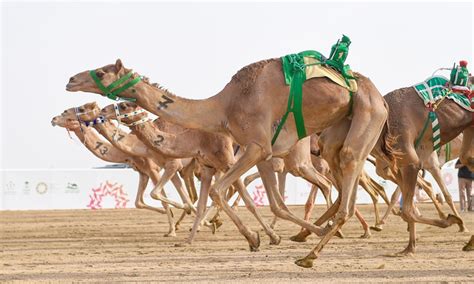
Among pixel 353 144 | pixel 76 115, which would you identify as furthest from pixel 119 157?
pixel 353 144

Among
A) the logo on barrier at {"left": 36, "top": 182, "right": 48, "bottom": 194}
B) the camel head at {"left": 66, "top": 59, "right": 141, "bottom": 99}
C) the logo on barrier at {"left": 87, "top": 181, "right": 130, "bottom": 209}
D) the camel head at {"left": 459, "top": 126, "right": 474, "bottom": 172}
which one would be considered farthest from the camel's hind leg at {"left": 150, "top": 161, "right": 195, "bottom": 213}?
the logo on barrier at {"left": 36, "top": 182, "right": 48, "bottom": 194}

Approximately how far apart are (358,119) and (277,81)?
1013mm

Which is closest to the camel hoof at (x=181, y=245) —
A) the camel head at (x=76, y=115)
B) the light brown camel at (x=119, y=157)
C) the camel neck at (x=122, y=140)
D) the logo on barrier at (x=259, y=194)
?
the light brown camel at (x=119, y=157)

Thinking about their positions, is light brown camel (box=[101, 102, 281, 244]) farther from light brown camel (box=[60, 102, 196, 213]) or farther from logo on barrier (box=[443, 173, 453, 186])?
logo on barrier (box=[443, 173, 453, 186])

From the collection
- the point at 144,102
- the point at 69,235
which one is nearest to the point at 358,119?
the point at 144,102

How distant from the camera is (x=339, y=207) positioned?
11.8m

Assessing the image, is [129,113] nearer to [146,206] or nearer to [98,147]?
[146,206]

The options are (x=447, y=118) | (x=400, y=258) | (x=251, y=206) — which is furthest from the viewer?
(x=251, y=206)

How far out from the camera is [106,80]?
1245 cm

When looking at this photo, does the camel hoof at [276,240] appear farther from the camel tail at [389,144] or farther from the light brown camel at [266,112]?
the camel tail at [389,144]

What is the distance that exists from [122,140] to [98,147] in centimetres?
220

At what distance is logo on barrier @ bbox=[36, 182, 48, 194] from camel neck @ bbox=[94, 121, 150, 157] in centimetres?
1560

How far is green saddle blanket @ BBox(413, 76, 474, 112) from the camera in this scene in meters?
13.7

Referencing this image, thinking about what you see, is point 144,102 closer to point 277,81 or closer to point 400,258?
point 277,81
